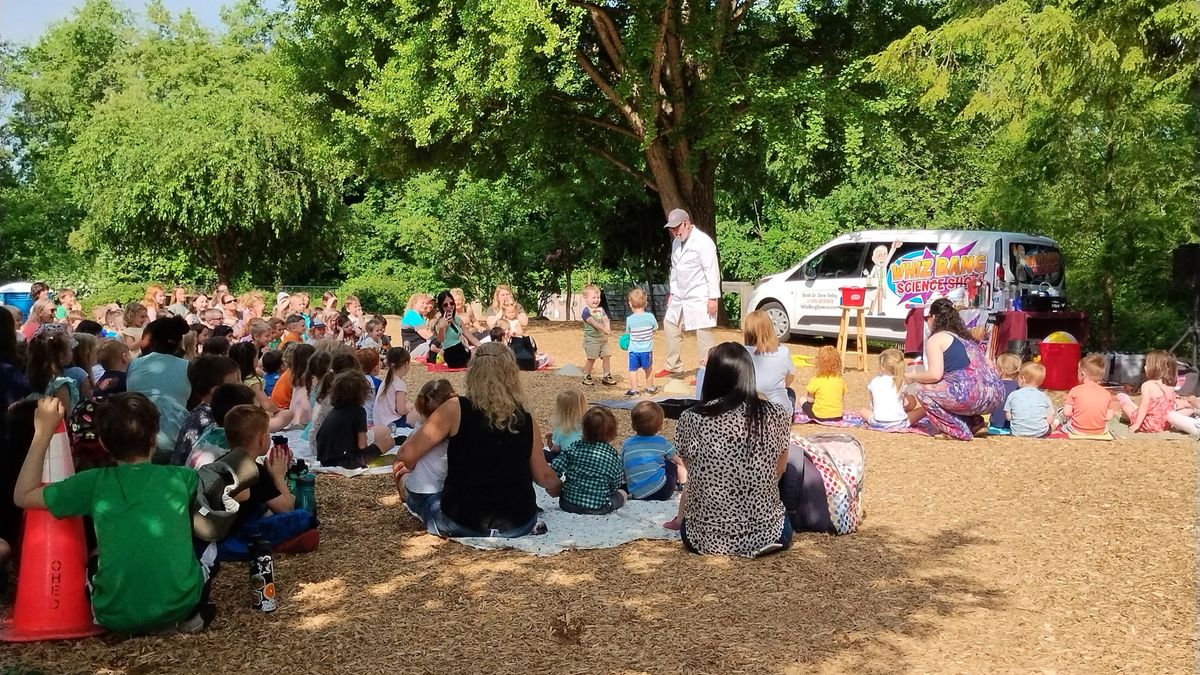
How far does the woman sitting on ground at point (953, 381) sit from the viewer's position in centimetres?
965

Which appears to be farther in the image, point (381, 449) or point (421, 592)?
point (381, 449)

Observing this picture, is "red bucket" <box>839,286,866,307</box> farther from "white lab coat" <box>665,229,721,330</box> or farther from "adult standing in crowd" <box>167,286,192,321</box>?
"adult standing in crowd" <box>167,286,192,321</box>

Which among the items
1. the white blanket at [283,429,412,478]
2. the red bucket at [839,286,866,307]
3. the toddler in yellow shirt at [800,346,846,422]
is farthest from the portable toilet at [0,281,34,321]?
the toddler in yellow shirt at [800,346,846,422]

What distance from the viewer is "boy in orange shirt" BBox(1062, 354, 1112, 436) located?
32.7 feet

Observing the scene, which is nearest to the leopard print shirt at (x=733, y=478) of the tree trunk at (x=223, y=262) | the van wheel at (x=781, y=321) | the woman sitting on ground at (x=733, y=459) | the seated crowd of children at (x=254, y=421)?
the woman sitting on ground at (x=733, y=459)

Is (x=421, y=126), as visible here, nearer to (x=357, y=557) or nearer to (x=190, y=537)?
(x=357, y=557)

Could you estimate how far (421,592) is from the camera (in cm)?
546

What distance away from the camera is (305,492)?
6.30 meters

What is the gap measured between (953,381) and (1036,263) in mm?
8052

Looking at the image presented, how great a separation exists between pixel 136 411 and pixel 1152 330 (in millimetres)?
18807

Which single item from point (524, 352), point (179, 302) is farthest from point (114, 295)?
point (524, 352)

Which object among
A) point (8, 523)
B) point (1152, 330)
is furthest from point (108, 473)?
point (1152, 330)

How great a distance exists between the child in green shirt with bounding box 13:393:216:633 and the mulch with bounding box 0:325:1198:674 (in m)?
0.20

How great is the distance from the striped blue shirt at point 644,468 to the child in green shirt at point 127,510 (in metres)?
3.19
